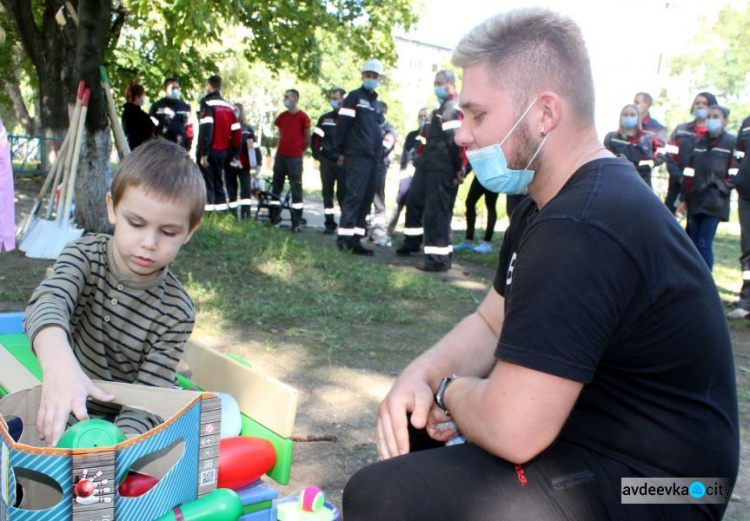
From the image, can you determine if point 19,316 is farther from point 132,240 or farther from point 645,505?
point 645,505

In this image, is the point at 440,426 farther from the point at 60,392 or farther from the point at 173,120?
the point at 173,120

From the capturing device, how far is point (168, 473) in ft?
5.44

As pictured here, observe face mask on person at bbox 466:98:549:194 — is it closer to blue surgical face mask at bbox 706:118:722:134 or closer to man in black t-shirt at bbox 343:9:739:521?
man in black t-shirt at bbox 343:9:739:521

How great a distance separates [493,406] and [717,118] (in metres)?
7.34

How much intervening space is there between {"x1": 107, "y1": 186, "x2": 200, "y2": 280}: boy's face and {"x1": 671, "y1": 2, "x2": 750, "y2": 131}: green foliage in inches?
1428

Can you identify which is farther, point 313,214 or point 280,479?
point 313,214

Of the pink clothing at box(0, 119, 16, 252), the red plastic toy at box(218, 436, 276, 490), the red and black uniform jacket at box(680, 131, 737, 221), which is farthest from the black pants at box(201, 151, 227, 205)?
the red plastic toy at box(218, 436, 276, 490)

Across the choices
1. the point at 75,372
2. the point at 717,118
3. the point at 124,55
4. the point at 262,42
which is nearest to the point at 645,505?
the point at 75,372

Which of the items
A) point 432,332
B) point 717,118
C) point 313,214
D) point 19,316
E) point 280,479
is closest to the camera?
point 280,479

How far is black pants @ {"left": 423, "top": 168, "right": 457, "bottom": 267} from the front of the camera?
768cm

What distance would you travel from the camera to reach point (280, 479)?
204 cm

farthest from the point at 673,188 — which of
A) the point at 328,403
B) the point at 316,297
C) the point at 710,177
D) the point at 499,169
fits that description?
the point at 499,169

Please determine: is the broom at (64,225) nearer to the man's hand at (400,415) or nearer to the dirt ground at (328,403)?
the dirt ground at (328,403)

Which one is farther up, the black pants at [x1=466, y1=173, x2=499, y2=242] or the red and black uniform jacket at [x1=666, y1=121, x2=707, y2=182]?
the red and black uniform jacket at [x1=666, y1=121, x2=707, y2=182]
